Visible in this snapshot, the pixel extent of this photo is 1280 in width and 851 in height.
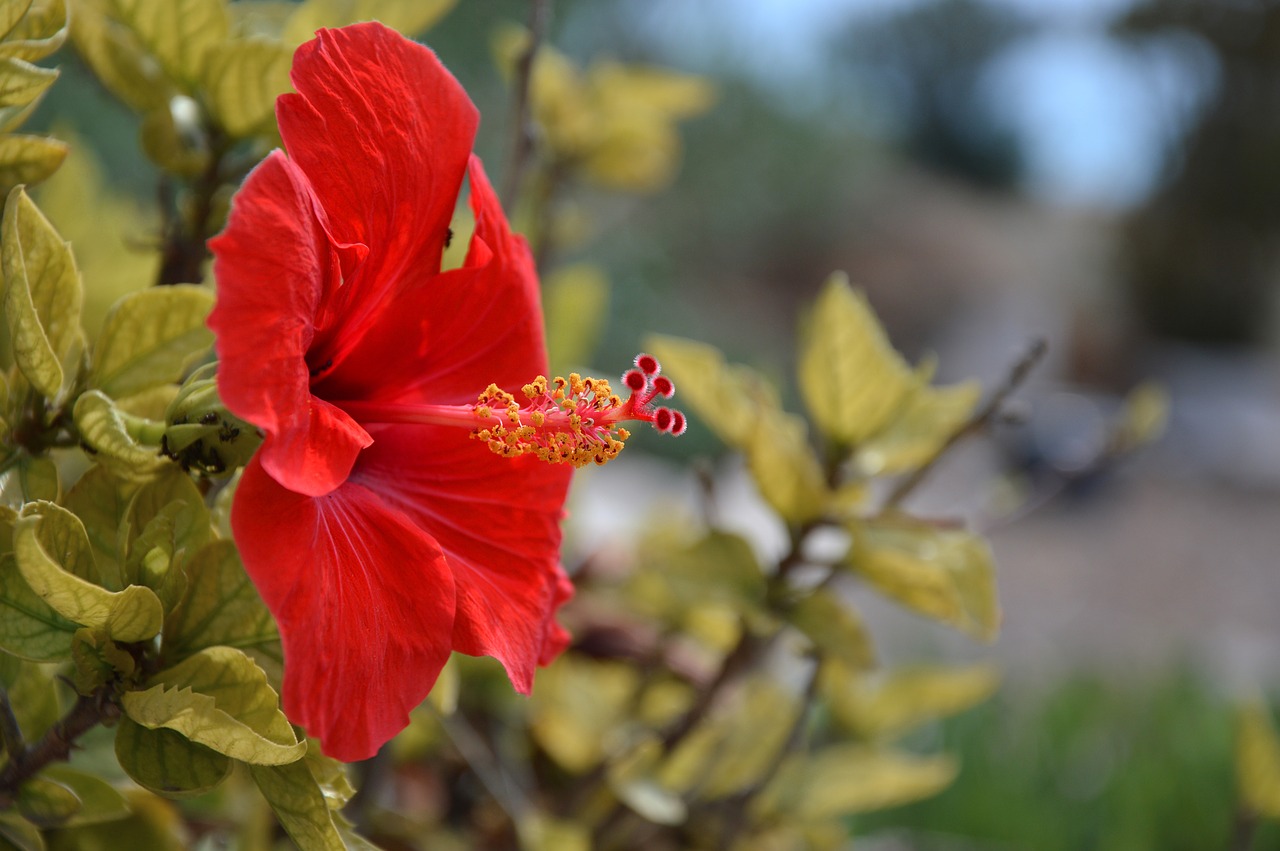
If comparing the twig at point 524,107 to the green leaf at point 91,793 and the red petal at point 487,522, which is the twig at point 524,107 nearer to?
the red petal at point 487,522

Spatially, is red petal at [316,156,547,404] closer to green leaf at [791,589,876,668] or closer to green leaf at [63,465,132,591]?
green leaf at [63,465,132,591]

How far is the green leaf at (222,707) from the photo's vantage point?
12.7 inches

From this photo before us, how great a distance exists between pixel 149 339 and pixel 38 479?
0.07 metres

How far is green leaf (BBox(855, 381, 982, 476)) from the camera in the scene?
65cm

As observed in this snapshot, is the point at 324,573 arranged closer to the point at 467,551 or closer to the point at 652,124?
the point at 467,551

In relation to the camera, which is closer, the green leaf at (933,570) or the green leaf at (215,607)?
the green leaf at (215,607)

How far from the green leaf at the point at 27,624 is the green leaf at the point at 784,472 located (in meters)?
0.35

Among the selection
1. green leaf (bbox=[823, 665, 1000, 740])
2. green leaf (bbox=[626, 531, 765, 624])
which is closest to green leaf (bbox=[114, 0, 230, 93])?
green leaf (bbox=[626, 531, 765, 624])

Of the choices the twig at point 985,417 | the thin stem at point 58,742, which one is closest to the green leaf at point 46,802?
the thin stem at point 58,742

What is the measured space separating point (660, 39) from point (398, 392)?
27.3 ft

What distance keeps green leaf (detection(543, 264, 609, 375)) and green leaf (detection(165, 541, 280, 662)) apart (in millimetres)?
451

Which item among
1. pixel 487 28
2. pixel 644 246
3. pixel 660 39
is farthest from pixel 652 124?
pixel 660 39

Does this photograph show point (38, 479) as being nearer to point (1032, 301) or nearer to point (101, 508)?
point (101, 508)

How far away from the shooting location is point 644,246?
6.93m
